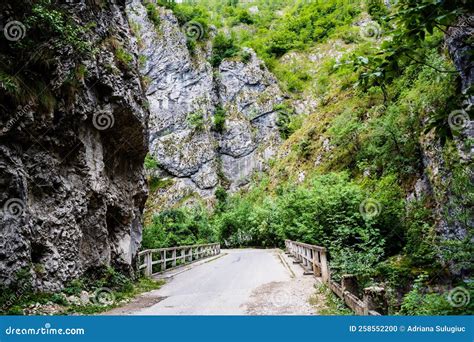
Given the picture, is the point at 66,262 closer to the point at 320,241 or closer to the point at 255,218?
the point at 320,241

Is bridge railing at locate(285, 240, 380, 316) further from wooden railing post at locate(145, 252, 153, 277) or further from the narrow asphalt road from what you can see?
wooden railing post at locate(145, 252, 153, 277)

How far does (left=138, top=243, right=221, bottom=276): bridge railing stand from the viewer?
37.2ft

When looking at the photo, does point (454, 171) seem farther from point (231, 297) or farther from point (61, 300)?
point (61, 300)

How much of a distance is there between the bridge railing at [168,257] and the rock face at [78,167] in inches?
A: 28.9

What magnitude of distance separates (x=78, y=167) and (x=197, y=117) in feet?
152

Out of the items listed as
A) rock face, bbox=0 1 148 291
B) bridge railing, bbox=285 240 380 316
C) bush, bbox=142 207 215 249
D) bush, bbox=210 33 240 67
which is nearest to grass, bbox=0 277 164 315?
rock face, bbox=0 1 148 291

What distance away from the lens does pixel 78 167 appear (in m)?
8.04

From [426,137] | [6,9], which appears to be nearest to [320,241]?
[426,137]

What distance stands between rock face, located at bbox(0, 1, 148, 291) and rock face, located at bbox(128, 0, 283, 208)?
129 feet

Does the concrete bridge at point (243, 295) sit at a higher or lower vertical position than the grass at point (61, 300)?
lower

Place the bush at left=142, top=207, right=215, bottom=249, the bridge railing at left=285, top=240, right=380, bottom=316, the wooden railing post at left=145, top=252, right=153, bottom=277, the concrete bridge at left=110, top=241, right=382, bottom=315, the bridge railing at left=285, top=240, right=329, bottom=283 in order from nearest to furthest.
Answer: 1. the bridge railing at left=285, top=240, right=380, bottom=316
2. the concrete bridge at left=110, top=241, right=382, bottom=315
3. the bridge railing at left=285, top=240, right=329, bottom=283
4. the wooden railing post at left=145, top=252, right=153, bottom=277
5. the bush at left=142, top=207, right=215, bottom=249

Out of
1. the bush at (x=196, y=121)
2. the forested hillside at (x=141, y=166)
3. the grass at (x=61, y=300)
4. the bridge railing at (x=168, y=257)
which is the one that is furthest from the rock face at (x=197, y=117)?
the grass at (x=61, y=300)

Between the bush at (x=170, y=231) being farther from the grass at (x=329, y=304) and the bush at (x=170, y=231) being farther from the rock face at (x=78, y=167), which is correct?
the grass at (x=329, y=304)

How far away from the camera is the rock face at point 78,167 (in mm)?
6160
